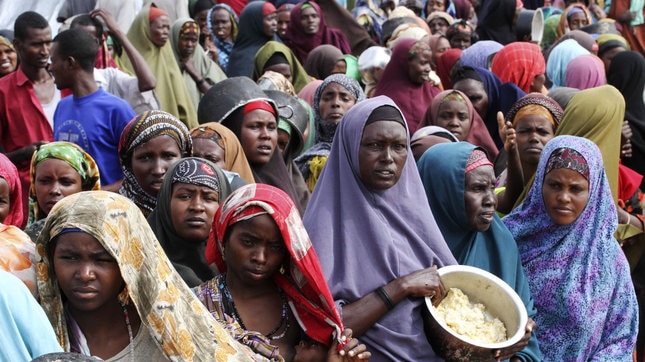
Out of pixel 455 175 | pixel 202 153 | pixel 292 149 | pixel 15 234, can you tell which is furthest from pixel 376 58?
pixel 15 234

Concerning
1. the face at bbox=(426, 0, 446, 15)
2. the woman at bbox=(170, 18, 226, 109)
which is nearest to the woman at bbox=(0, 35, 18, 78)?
the woman at bbox=(170, 18, 226, 109)

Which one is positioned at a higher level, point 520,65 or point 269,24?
point 269,24

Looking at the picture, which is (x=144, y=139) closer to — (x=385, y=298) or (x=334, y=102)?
(x=385, y=298)

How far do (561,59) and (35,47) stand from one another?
507cm

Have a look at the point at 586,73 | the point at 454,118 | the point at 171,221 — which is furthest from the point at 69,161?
the point at 586,73

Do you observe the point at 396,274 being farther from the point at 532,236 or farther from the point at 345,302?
the point at 532,236

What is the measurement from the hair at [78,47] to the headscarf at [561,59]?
480 cm

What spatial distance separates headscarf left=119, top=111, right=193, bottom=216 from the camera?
4625 millimetres

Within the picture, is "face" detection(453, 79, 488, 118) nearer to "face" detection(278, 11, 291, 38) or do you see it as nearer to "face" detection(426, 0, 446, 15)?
"face" detection(278, 11, 291, 38)

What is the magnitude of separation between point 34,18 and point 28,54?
243 millimetres

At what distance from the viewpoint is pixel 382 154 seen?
12.8ft

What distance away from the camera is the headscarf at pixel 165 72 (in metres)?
8.20

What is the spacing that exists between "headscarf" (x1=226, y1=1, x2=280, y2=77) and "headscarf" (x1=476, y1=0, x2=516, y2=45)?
128 inches

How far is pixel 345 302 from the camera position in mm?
3680
